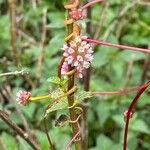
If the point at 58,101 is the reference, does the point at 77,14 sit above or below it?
above

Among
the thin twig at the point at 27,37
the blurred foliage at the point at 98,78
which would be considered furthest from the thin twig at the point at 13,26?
the thin twig at the point at 27,37

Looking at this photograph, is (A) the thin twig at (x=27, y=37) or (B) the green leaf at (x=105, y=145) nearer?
(B) the green leaf at (x=105, y=145)

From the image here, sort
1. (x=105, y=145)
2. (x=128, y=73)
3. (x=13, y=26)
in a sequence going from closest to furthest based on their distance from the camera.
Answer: (x=105, y=145) < (x=13, y=26) < (x=128, y=73)

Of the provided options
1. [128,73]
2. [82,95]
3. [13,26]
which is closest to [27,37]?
[13,26]

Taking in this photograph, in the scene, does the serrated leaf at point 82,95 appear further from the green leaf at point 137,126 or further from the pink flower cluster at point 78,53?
the green leaf at point 137,126

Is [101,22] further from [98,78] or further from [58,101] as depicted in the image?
[58,101]

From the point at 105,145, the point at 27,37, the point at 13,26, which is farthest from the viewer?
the point at 27,37

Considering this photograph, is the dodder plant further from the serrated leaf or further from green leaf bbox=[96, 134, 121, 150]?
green leaf bbox=[96, 134, 121, 150]

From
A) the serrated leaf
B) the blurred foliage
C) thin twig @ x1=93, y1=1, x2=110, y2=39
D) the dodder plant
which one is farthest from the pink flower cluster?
thin twig @ x1=93, y1=1, x2=110, y2=39

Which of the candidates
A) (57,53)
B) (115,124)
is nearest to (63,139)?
(115,124)
